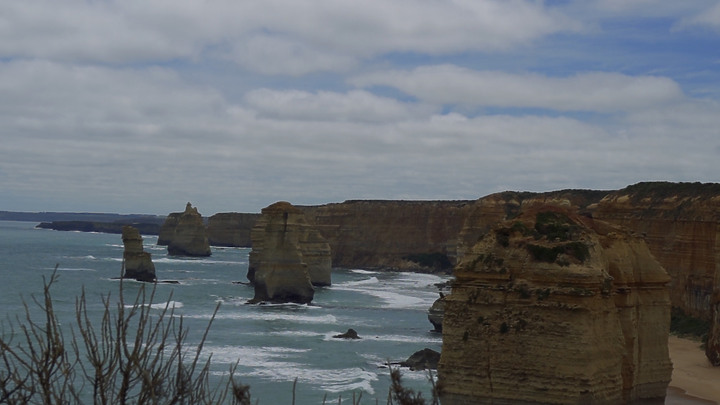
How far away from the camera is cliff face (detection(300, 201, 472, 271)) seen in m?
118

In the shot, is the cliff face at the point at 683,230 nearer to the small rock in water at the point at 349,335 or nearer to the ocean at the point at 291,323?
the ocean at the point at 291,323

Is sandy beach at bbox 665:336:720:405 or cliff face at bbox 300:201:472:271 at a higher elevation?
cliff face at bbox 300:201:472:271

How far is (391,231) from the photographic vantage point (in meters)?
121

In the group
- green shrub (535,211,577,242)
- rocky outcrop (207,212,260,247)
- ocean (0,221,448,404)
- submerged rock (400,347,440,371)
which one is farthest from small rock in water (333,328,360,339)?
rocky outcrop (207,212,260,247)

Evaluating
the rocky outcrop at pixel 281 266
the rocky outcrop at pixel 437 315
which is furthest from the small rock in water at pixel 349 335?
the rocky outcrop at pixel 281 266

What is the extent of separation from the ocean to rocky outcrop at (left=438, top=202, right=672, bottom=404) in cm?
338

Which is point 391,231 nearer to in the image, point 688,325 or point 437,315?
point 437,315

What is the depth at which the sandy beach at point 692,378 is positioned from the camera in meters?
27.3

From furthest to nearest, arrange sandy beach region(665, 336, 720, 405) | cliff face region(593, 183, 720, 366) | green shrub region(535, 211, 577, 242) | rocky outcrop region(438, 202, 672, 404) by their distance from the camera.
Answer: cliff face region(593, 183, 720, 366) → sandy beach region(665, 336, 720, 405) → green shrub region(535, 211, 577, 242) → rocky outcrop region(438, 202, 672, 404)

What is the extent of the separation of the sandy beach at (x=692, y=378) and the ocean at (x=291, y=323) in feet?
25.3

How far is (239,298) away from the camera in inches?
2477

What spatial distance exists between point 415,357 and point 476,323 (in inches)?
614

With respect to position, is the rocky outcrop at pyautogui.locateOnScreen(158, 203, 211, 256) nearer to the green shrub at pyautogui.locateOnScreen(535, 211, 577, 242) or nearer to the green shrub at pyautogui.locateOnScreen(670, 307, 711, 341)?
the green shrub at pyautogui.locateOnScreen(670, 307, 711, 341)

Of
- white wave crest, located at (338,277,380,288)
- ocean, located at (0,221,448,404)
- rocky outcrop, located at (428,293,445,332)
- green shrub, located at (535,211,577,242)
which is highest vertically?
green shrub, located at (535,211,577,242)
